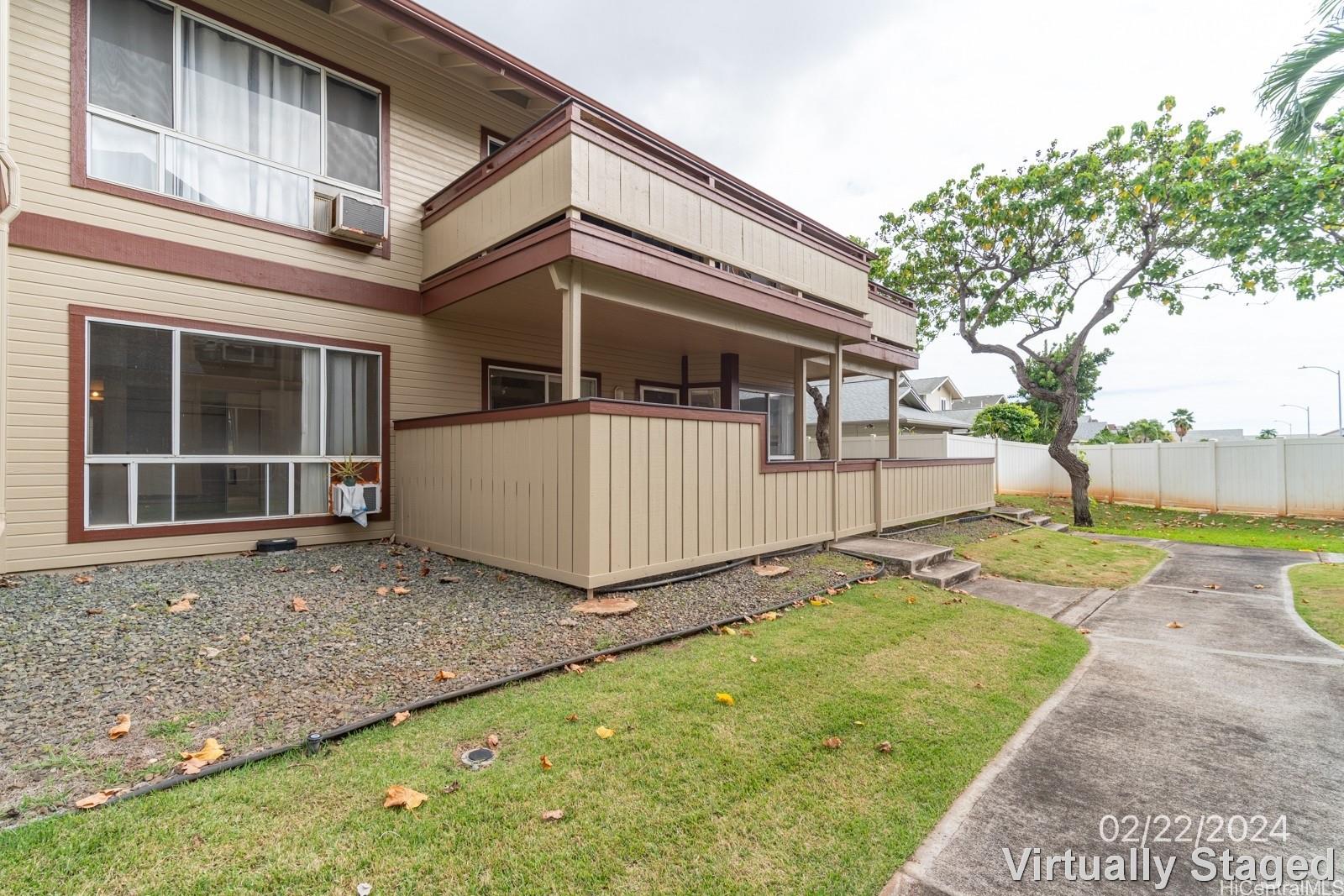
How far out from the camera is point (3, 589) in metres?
4.55

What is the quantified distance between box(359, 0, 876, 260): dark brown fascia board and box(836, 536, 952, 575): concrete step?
504 cm

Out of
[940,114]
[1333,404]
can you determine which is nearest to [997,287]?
[940,114]

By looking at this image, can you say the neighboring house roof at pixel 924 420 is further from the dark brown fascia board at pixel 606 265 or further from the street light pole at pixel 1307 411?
the street light pole at pixel 1307 411

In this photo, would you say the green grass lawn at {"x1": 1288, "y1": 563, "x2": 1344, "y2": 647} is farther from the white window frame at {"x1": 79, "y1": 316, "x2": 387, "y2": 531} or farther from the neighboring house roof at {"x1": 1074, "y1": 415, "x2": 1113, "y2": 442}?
the neighboring house roof at {"x1": 1074, "y1": 415, "x2": 1113, "y2": 442}

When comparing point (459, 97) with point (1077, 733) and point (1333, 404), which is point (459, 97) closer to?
point (1077, 733)

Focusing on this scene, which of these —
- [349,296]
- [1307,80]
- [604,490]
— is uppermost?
[1307,80]

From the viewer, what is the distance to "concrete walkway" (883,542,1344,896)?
2055 mm

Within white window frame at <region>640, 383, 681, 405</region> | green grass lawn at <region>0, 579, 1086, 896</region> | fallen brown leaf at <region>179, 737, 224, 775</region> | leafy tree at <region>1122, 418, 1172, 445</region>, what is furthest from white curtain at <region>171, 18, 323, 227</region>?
leafy tree at <region>1122, 418, 1172, 445</region>

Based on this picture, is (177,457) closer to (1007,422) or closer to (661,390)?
(661,390)

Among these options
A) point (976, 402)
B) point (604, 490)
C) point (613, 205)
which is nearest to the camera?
point (604, 490)

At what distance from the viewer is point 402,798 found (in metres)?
2.18

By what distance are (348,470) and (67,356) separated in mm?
2575

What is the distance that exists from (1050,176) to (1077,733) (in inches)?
551

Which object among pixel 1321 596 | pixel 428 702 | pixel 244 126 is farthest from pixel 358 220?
pixel 1321 596
